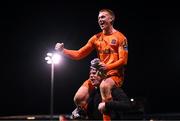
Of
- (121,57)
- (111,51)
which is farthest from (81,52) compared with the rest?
(121,57)

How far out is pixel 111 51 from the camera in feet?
28.6

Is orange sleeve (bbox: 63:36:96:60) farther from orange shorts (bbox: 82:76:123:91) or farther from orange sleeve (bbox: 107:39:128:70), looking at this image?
orange sleeve (bbox: 107:39:128:70)

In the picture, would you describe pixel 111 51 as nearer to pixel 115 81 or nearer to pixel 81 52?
pixel 115 81

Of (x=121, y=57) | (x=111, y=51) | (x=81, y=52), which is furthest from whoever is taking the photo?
(x=81, y=52)

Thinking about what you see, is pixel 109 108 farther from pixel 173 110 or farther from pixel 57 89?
pixel 57 89

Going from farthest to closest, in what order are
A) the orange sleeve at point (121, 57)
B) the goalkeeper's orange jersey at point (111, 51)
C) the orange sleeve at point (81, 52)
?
the orange sleeve at point (81, 52)
the goalkeeper's orange jersey at point (111, 51)
the orange sleeve at point (121, 57)

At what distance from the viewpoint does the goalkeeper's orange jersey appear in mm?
8477

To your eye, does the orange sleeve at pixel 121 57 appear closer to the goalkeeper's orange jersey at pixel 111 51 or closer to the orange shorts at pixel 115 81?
the goalkeeper's orange jersey at pixel 111 51

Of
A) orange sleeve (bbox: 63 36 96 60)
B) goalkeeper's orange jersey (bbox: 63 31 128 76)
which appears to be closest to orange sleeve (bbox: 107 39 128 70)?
goalkeeper's orange jersey (bbox: 63 31 128 76)

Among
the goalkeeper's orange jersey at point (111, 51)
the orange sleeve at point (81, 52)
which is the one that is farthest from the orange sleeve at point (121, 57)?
the orange sleeve at point (81, 52)

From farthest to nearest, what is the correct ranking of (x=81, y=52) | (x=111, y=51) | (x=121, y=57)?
(x=81, y=52), (x=111, y=51), (x=121, y=57)

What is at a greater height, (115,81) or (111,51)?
(111,51)

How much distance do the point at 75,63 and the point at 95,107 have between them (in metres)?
80.0

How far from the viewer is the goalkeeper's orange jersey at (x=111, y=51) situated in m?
8.48
